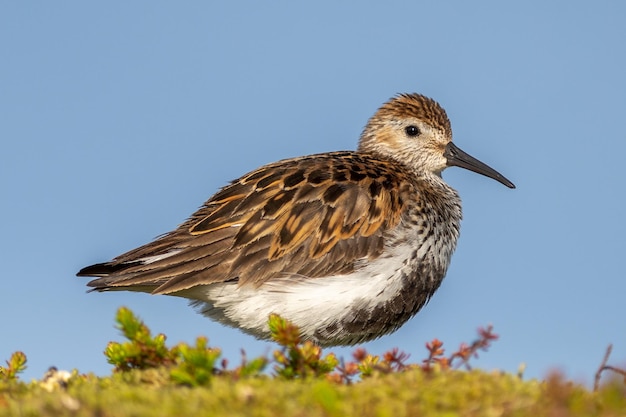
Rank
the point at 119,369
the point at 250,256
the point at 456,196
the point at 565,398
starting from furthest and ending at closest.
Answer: the point at 456,196
the point at 250,256
the point at 119,369
the point at 565,398

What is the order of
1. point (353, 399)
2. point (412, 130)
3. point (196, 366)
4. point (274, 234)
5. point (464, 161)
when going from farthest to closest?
point (464, 161) → point (412, 130) → point (274, 234) → point (196, 366) → point (353, 399)

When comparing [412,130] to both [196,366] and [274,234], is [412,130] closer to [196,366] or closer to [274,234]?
[274,234]

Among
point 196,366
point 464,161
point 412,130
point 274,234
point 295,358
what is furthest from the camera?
point 464,161

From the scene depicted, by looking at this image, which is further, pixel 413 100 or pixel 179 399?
Result: pixel 413 100

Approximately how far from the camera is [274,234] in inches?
425

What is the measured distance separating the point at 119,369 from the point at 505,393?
3.20 m

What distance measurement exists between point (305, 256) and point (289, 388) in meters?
5.50

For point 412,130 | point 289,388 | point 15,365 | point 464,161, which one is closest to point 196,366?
point 289,388

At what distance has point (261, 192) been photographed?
1115 cm

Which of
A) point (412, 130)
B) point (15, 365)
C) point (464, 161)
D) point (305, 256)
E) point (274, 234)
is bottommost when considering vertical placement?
point (15, 365)

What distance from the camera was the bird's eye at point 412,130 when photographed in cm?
1369

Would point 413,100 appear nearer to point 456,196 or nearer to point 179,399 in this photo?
point 456,196

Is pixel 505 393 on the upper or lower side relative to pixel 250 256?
lower

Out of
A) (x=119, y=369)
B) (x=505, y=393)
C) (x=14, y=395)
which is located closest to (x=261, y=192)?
(x=119, y=369)
